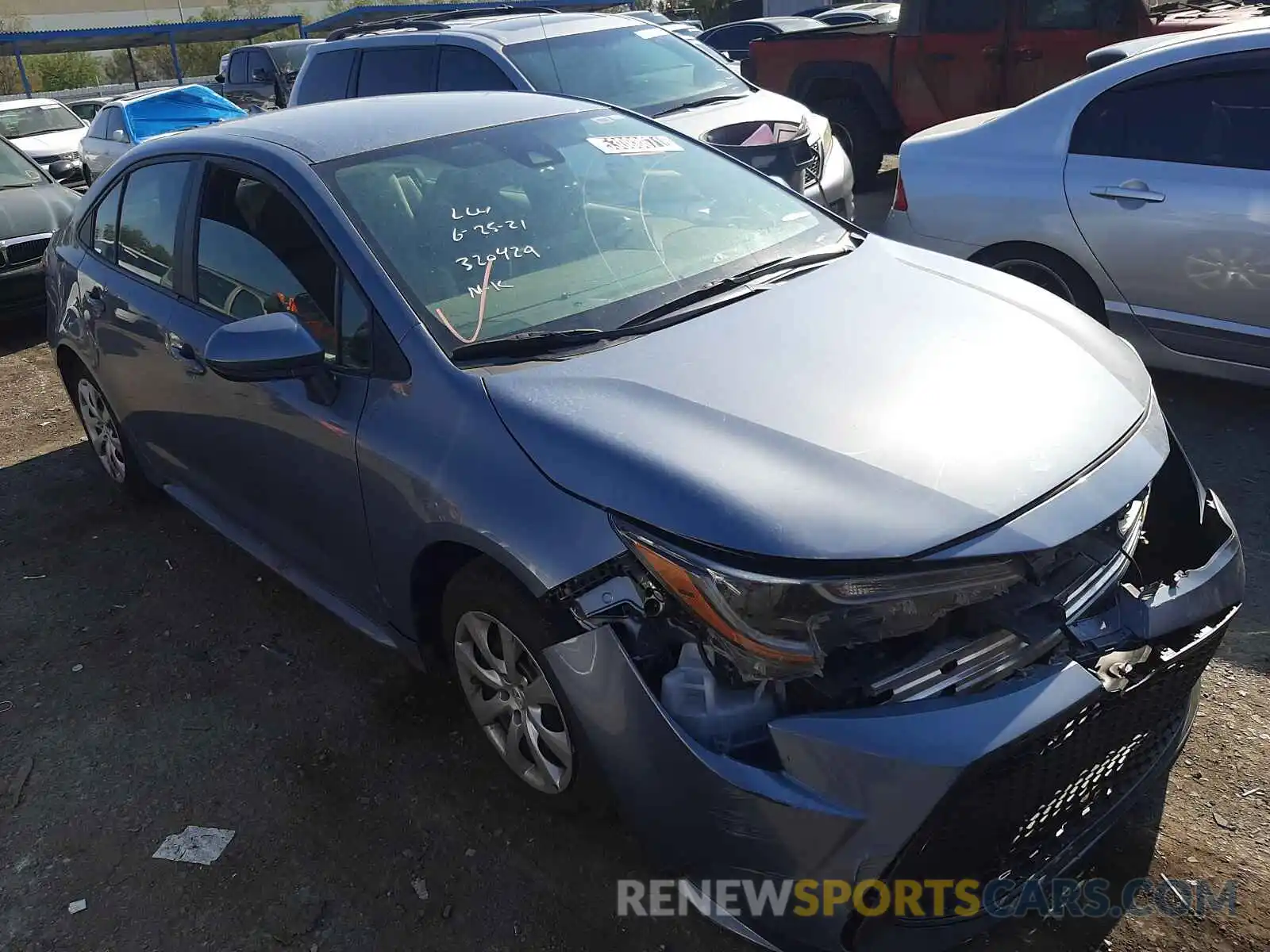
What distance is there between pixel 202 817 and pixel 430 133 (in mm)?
2142

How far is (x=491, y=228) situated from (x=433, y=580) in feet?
3.39

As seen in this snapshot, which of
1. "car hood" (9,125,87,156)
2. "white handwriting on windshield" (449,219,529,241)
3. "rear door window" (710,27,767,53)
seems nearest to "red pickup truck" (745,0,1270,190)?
"white handwriting on windshield" (449,219,529,241)

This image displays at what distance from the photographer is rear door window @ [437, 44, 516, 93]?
669 cm

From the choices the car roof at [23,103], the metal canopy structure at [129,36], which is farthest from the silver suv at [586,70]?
the metal canopy structure at [129,36]

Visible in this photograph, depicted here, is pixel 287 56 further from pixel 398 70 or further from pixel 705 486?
pixel 705 486

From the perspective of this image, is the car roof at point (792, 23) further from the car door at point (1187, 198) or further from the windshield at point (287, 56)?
the car door at point (1187, 198)

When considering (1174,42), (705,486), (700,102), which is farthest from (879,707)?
(700,102)

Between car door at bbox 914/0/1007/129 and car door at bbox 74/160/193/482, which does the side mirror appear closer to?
car door at bbox 74/160/193/482

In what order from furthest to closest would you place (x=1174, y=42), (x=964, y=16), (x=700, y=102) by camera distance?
1. (x=964, y=16)
2. (x=700, y=102)
3. (x=1174, y=42)

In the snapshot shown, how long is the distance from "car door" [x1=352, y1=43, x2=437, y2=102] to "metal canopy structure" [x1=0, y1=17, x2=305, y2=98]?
2572cm

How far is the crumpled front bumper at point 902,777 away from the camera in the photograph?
1.81 meters

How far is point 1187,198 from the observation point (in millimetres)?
4211

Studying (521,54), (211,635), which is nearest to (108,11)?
(521,54)

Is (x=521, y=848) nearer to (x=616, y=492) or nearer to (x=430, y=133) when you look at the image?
(x=616, y=492)
